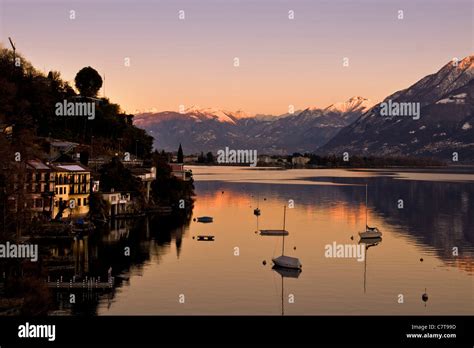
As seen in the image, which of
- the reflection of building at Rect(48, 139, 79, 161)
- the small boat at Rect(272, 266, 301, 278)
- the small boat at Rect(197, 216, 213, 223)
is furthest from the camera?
the reflection of building at Rect(48, 139, 79, 161)

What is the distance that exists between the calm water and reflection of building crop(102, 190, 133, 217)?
643 cm

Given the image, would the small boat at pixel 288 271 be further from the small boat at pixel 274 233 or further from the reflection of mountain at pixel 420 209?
the small boat at pixel 274 233

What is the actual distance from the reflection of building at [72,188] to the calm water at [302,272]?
9.06 m

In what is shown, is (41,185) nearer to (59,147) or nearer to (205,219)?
(59,147)

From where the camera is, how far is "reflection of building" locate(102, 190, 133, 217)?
104m

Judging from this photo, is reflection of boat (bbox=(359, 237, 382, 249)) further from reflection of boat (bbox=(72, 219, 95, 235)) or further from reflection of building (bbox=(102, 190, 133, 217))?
reflection of building (bbox=(102, 190, 133, 217))

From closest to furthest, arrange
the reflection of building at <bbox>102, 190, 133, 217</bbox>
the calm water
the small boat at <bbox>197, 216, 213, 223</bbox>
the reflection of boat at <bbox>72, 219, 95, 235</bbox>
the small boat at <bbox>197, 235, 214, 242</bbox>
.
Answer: the calm water < the reflection of boat at <bbox>72, 219, 95, 235</bbox> < the small boat at <bbox>197, 235, 214, 242</bbox> < the reflection of building at <bbox>102, 190, 133, 217</bbox> < the small boat at <bbox>197, 216, 213, 223</bbox>

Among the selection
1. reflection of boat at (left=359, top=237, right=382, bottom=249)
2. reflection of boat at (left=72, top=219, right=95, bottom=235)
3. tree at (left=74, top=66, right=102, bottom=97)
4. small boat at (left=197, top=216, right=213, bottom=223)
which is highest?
tree at (left=74, top=66, right=102, bottom=97)

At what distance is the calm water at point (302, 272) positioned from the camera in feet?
168

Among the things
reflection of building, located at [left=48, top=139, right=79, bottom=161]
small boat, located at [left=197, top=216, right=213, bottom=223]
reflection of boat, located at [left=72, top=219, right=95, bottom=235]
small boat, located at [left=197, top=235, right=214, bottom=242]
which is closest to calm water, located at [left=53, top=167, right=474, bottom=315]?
small boat, located at [left=197, top=235, right=214, bottom=242]

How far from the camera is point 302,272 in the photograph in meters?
64.4

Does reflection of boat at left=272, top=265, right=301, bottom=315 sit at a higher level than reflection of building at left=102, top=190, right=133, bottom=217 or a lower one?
lower

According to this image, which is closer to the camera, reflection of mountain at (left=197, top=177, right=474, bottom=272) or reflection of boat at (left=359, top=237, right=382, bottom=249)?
reflection of boat at (left=359, top=237, right=382, bottom=249)
